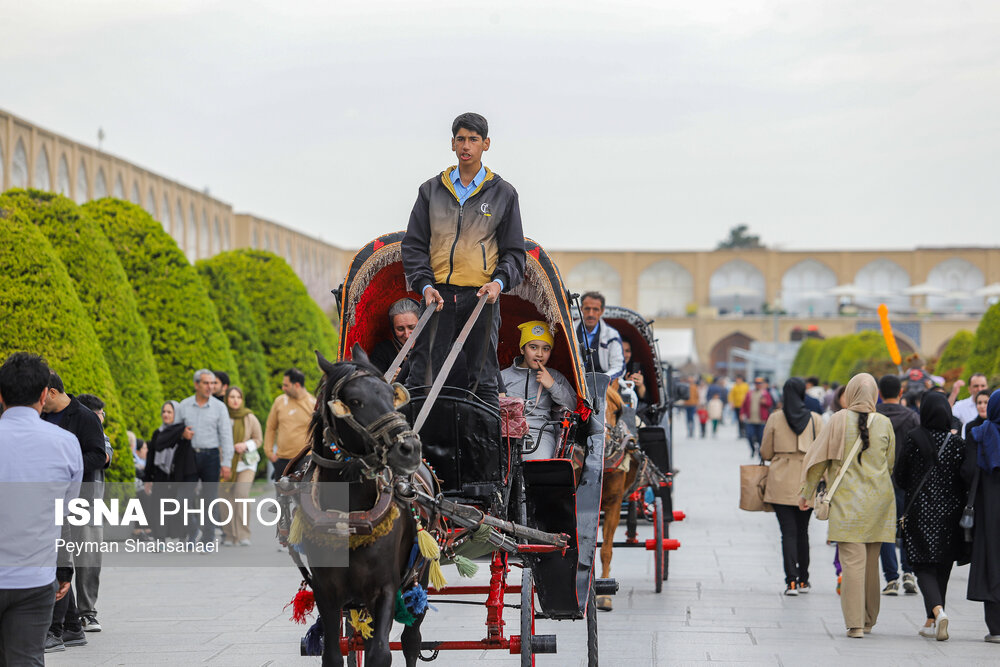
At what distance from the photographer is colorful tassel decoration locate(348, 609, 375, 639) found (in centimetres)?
490

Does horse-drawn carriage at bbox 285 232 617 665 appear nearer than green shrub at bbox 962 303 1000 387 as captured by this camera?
Yes

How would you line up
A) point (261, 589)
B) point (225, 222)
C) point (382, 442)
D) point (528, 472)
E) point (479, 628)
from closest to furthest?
point (382, 442), point (528, 472), point (479, 628), point (261, 589), point (225, 222)

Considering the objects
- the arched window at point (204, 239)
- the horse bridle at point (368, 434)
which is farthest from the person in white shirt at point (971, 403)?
the arched window at point (204, 239)

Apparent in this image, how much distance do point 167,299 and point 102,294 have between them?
2238 mm

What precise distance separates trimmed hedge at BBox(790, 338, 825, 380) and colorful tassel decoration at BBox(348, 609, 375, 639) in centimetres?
4603

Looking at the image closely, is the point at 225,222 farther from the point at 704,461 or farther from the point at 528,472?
the point at 528,472

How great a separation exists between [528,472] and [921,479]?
11.2ft

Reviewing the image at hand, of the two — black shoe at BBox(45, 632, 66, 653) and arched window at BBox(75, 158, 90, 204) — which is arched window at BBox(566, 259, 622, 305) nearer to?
arched window at BBox(75, 158, 90, 204)

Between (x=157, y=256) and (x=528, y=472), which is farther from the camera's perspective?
(x=157, y=256)

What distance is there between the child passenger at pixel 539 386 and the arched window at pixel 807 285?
82.4 m

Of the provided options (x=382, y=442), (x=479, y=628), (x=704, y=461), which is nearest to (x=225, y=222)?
(x=704, y=461)

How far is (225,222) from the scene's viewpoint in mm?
56531

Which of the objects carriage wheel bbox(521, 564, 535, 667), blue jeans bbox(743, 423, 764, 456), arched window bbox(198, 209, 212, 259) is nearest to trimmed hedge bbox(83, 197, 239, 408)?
carriage wheel bbox(521, 564, 535, 667)

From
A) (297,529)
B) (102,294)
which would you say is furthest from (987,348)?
(297,529)
